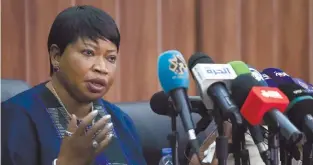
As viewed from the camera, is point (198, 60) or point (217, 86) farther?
point (198, 60)

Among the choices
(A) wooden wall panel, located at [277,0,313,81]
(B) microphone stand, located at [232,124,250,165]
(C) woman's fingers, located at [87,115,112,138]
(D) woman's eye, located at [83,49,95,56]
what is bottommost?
(A) wooden wall panel, located at [277,0,313,81]

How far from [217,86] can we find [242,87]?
1.9 inches

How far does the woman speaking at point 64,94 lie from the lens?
1.31 m

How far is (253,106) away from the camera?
98 centimetres

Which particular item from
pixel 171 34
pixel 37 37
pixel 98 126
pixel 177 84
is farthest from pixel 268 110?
pixel 171 34

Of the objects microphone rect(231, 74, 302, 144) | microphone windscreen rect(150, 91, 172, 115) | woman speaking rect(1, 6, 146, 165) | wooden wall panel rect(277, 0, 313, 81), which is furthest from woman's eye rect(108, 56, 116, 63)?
wooden wall panel rect(277, 0, 313, 81)

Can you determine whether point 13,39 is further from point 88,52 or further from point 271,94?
point 271,94

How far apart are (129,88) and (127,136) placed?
1.01 m

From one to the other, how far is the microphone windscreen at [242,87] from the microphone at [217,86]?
16 mm

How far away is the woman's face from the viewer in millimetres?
1361

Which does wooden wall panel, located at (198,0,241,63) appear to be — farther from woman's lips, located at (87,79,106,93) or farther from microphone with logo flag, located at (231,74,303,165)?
microphone with logo flag, located at (231,74,303,165)

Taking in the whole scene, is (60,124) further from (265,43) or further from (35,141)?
(265,43)

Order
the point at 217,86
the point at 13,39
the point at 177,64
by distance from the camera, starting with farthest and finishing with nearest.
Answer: the point at 13,39
the point at 177,64
the point at 217,86

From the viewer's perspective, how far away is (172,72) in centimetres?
116
